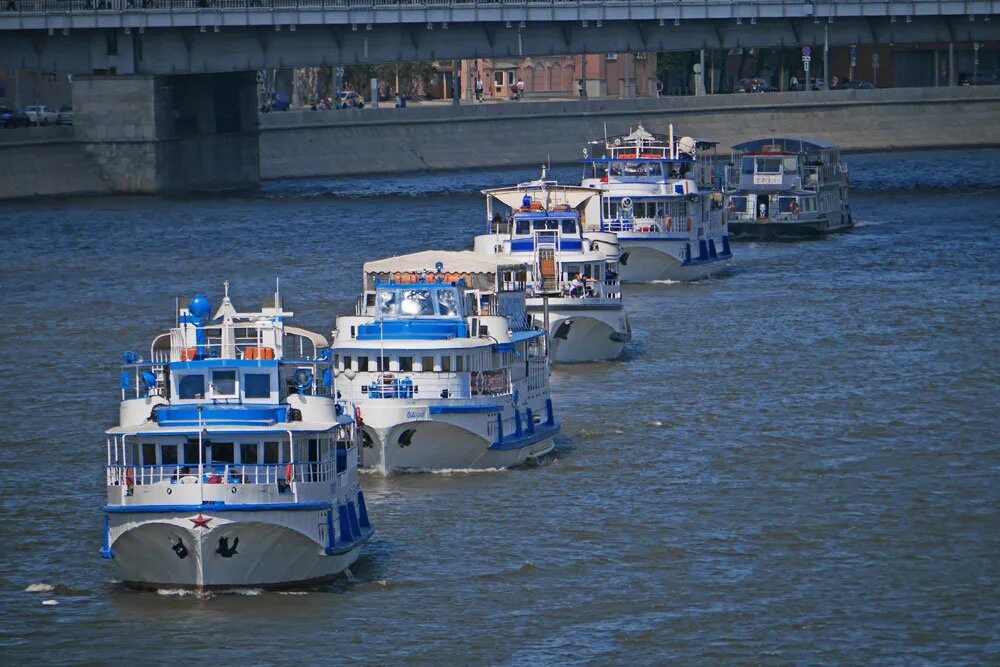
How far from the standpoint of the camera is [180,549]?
34.4 m

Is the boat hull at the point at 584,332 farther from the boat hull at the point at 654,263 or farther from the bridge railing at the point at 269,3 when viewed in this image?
the bridge railing at the point at 269,3

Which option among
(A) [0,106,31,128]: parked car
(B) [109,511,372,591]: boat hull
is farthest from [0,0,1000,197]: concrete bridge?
(B) [109,511,372,591]: boat hull

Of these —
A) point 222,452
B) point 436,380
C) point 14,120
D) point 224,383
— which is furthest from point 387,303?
point 14,120

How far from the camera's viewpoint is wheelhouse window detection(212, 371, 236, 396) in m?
35.8

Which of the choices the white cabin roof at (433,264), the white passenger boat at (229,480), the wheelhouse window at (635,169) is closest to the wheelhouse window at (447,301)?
the white cabin roof at (433,264)

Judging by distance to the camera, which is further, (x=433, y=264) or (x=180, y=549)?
(x=433, y=264)

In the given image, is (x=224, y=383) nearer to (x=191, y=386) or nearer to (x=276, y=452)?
(x=191, y=386)

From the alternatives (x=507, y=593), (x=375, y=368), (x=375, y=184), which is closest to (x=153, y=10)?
(x=375, y=184)

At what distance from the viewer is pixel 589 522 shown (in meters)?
41.4

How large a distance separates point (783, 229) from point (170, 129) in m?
42.7

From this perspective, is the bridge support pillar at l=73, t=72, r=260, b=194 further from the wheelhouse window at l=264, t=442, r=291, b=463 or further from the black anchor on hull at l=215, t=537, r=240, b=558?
the black anchor on hull at l=215, t=537, r=240, b=558

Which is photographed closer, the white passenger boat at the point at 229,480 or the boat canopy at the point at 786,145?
the white passenger boat at the point at 229,480

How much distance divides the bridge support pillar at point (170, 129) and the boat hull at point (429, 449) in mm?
88017

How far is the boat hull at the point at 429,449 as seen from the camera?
44594 mm
